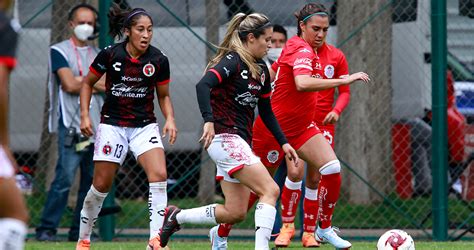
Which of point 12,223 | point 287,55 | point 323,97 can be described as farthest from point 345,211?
point 12,223

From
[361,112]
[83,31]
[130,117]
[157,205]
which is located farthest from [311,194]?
[361,112]

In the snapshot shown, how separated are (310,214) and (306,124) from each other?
97 cm

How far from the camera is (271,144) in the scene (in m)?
8.62

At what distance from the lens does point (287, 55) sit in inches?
338

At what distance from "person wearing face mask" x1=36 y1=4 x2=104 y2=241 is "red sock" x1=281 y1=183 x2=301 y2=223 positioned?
6.31ft

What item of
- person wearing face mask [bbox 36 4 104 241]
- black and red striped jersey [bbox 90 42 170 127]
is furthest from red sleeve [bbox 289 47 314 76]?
person wearing face mask [bbox 36 4 104 241]

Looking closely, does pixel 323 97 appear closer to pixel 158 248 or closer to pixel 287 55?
pixel 287 55

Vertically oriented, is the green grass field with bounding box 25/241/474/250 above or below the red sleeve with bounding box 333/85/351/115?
below

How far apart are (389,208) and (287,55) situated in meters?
3.40

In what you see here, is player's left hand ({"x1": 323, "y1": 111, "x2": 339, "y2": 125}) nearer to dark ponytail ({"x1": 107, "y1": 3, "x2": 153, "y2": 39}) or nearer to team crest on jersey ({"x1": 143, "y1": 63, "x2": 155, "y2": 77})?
team crest on jersey ({"x1": 143, "y1": 63, "x2": 155, "y2": 77})

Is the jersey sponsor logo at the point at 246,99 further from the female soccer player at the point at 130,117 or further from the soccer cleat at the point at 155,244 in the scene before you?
the soccer cleat at the point at 155,244

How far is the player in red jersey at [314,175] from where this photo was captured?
9.06 meters

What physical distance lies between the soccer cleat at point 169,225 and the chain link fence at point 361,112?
9.51ft

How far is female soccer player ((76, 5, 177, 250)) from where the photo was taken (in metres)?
8.09
